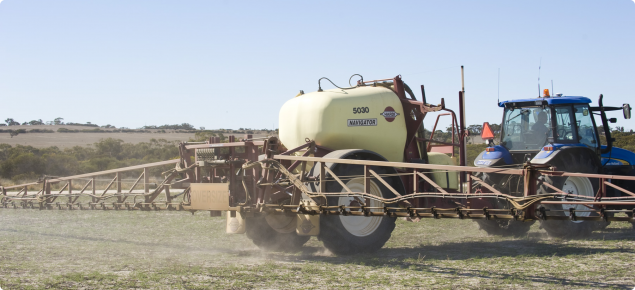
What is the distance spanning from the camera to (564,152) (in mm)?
11039

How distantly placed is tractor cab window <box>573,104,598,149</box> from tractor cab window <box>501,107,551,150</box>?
66cm

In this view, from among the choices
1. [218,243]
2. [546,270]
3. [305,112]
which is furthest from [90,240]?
[546,270]

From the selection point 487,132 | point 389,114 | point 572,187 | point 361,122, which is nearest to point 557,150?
point 572,187

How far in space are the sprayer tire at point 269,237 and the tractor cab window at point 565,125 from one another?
216 inches

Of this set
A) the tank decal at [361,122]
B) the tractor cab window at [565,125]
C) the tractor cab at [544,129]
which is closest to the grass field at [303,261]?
the tractor cab at [544,129]

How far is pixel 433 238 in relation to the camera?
11.6m

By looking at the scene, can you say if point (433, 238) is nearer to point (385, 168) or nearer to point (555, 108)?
point (385, 168)

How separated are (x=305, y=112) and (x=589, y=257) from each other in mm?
5024

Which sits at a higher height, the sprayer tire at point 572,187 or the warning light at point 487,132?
the warning light at point 487,132

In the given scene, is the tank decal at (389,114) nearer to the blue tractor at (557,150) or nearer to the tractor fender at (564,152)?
the blue tractor at (557,150)

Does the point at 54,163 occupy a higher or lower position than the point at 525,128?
lower

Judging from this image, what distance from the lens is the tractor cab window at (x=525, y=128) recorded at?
11.7 m

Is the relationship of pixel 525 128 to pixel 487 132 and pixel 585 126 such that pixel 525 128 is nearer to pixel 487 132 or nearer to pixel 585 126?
pixel 487 132

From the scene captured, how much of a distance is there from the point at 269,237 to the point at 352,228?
207cm
